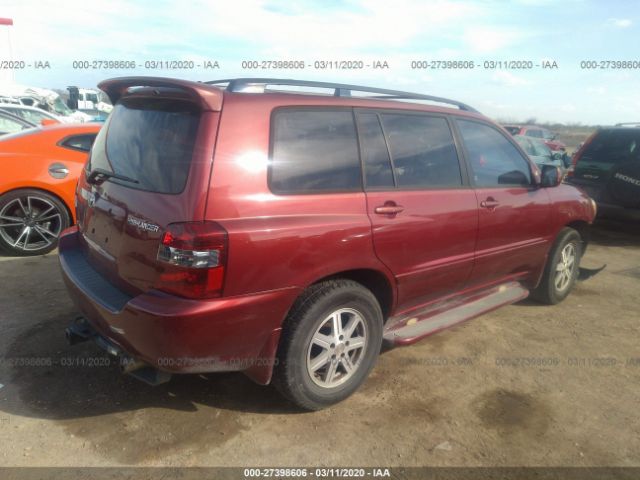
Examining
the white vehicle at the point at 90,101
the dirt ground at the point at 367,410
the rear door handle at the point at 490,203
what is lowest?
the white vehicle at the point at 90,101

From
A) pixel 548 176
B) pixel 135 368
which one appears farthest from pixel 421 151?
pixel 135 368

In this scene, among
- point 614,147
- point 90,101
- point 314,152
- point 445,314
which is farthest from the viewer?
point 90,101

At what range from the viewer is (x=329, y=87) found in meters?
3.04

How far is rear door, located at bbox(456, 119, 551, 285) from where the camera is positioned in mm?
3664

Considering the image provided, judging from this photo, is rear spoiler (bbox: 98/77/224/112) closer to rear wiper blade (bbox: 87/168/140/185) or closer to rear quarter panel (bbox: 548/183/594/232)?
rear wiper blade (bbox: 87/168/140/185)

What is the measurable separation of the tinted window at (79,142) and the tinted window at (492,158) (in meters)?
4.17

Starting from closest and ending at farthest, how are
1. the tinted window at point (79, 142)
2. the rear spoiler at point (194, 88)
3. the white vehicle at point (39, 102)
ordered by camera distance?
1. the rear spoiler at point (194, 88)
2. the tinted window at point (79, 142)
3. the white vehicle at point (39, 102)

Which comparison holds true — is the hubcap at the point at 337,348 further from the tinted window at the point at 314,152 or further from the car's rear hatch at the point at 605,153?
the car's rear hatch at the point at 605,153

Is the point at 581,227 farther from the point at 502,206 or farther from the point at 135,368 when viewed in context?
the point at 135,368

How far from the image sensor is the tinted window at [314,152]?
2.60 meters

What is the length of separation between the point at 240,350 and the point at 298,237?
644 mm

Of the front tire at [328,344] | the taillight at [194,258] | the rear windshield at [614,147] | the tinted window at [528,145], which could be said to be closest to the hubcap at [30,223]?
the taillight at [194,258]

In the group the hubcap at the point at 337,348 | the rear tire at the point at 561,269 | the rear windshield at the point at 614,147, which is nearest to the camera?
the hubcap at the point at 337,348

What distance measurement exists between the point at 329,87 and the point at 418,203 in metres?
0.91
